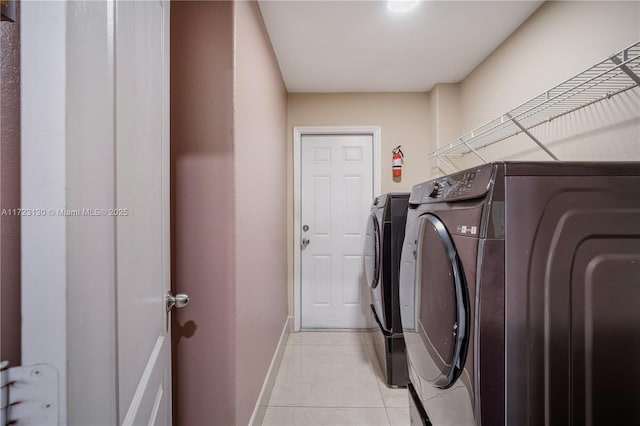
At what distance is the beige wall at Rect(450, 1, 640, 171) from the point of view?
1217 millimetres

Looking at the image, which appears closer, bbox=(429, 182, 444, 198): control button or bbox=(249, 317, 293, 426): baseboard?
bbox=(429, 182, 444, 198): control button

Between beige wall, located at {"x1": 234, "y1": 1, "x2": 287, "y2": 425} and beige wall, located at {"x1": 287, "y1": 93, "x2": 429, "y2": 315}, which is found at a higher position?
beige wall, located at {"x1": 287, "y1": 93, "x2": 429, "y2": 315}

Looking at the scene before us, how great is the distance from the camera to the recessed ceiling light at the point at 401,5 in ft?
5.18

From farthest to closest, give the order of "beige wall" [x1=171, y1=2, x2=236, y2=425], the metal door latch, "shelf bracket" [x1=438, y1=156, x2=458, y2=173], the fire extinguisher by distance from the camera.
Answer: the fire extinguisher
"shelf bracket" [x1=438, y1=156, x2=458, y2=173]
"beige wall" [x1=171, y1=2, x2=236, y2=425]
the metal door latch

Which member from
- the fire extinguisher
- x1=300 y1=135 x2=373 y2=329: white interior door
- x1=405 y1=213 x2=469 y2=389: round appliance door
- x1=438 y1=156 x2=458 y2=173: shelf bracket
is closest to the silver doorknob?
x1=405 y1=213 x2=469 y2=389: round appliance door

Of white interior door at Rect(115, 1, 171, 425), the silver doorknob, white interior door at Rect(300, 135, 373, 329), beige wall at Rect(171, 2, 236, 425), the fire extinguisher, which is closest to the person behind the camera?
white interior door at Rect(115, 1, 171, 425)

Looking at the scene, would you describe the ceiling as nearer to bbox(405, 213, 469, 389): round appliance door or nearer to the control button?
the control button

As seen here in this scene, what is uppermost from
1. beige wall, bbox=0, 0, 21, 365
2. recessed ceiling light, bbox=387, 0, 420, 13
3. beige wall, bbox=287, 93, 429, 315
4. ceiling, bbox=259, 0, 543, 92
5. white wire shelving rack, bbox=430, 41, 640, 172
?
ceiling, bbox=259, 0, 543, 92

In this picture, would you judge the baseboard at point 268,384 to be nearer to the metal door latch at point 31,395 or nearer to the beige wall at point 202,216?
the beige wall at point 202,216

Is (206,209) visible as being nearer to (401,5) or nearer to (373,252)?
(373,252)

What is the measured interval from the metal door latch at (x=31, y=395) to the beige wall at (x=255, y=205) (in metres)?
0.78

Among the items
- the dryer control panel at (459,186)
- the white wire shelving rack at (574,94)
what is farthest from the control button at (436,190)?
the white wire shelving rack at (574,94)

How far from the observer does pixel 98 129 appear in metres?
0.49

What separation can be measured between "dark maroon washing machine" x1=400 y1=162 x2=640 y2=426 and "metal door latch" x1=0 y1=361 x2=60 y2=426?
89 cm
